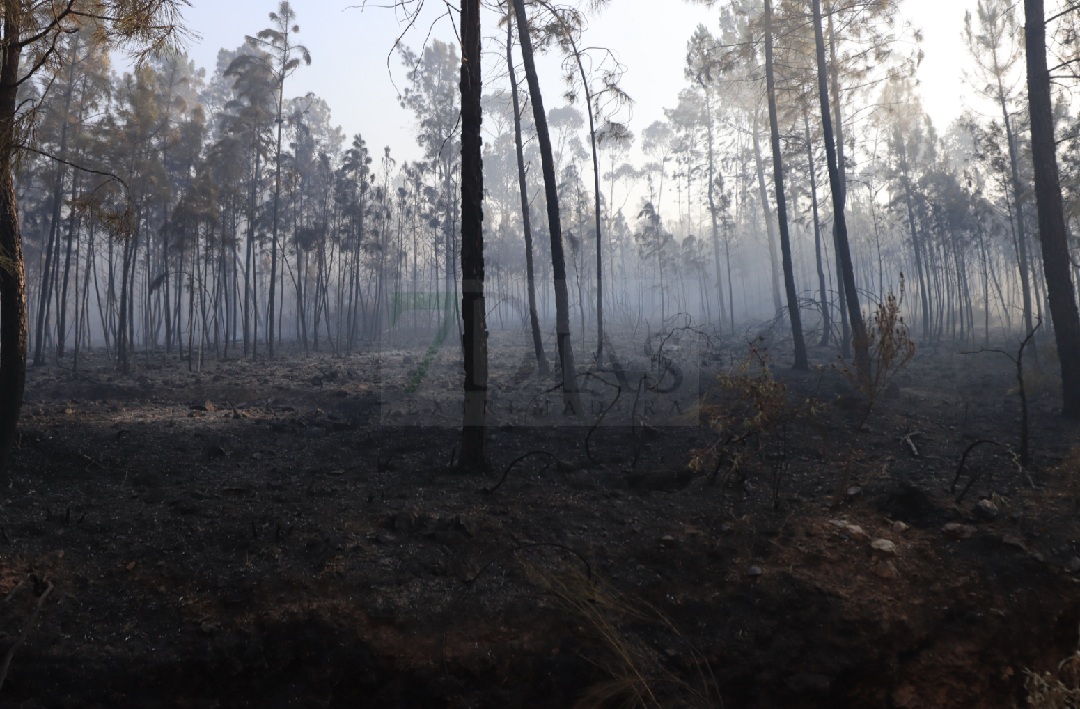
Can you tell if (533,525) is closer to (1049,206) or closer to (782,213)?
(1049,206)

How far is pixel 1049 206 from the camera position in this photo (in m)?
8.72

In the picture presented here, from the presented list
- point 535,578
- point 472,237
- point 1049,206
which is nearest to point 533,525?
point 535,578

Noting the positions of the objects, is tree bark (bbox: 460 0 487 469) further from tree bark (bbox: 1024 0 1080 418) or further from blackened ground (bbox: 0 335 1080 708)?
tree bark (bbox: 1024 0 1080 418)

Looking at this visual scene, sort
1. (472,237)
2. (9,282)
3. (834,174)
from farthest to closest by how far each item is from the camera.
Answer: (834,174) < (472,237) < (9,282)

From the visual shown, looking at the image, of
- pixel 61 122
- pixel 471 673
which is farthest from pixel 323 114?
pixel 471 673

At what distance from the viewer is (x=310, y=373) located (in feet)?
56.9

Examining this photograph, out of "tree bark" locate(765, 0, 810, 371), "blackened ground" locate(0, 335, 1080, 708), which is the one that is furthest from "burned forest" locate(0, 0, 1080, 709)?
"tree bark" locate(765, 0, 810, 371)

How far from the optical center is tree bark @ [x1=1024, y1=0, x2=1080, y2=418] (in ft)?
27.8

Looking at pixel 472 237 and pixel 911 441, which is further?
pixel 911 441

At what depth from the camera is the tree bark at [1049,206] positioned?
8469mm

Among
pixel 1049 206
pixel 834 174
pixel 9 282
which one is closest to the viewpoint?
pixel 9 282

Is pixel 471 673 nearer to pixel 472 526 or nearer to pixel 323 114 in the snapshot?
pixel 472 526

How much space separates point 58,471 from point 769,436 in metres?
8.23

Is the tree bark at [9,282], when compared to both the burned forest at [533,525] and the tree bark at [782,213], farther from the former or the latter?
the tree bark at [782,213]
